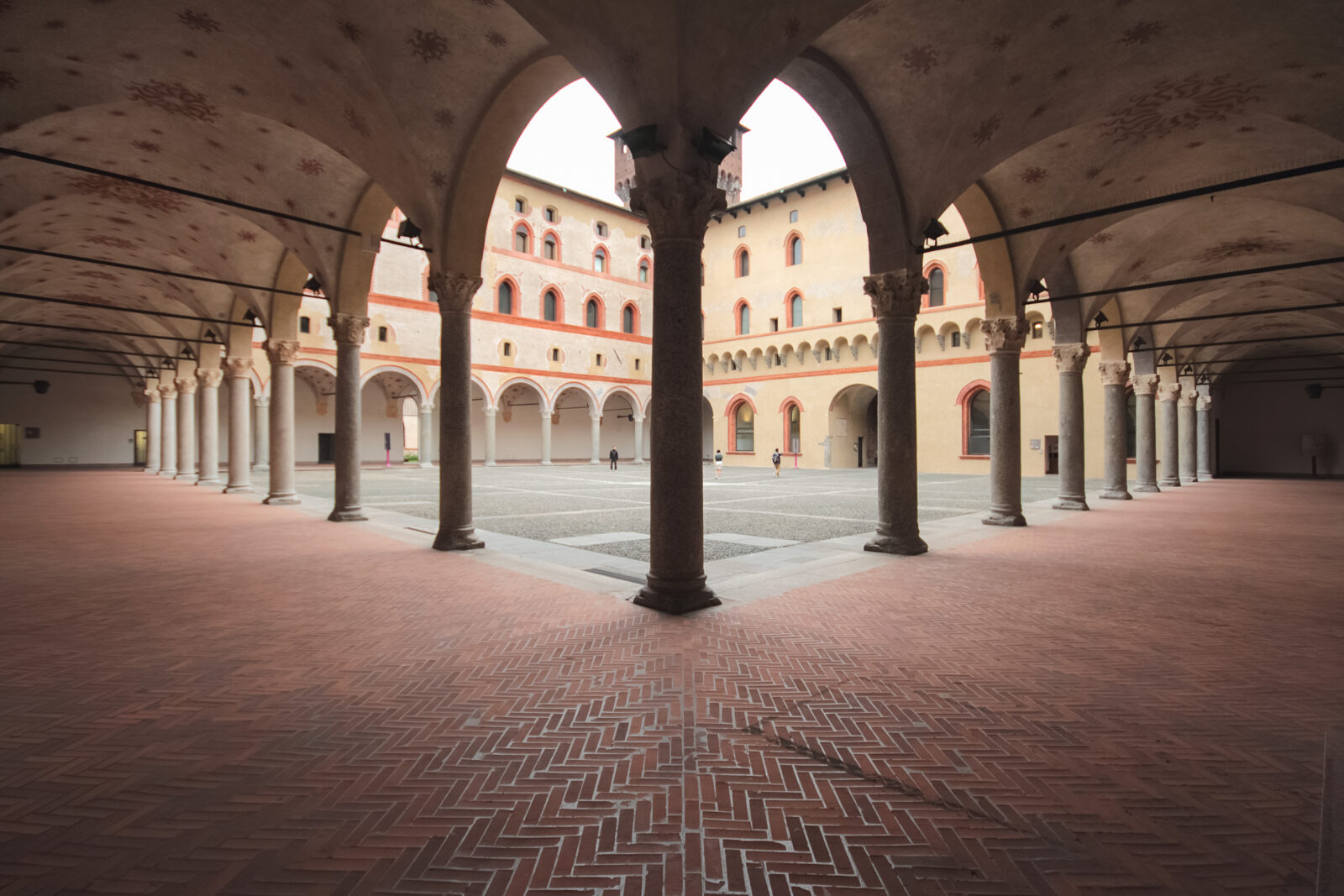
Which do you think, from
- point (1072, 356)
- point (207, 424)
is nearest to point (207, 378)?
point (207, 424)

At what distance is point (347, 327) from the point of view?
452 inches

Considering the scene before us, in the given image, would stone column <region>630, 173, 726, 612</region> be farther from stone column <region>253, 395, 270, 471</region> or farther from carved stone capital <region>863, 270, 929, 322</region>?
stone column <region>253, 395, 270, 471</region>

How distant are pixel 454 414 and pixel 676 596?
468 centimetres

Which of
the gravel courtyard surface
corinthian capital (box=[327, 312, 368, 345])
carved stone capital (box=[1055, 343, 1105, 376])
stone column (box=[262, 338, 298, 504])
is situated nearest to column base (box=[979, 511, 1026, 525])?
the gravel courtyard surface

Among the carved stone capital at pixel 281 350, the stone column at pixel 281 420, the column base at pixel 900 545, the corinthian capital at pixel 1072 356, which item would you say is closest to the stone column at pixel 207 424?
the carved stone capital at pixel 281 350

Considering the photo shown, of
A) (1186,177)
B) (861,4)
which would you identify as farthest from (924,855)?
(1186,177)

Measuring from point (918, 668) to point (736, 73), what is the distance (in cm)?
494

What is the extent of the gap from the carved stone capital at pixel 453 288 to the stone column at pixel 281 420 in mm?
7547

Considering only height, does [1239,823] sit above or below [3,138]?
below

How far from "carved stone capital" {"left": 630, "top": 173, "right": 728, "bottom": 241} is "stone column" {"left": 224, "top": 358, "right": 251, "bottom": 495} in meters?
16.3

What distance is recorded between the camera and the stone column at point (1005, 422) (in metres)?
11.4

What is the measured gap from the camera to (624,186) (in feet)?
121

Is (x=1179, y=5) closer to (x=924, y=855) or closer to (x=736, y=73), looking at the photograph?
(x=736, y=73)

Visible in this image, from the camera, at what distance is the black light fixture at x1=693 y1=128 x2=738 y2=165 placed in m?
5.59
